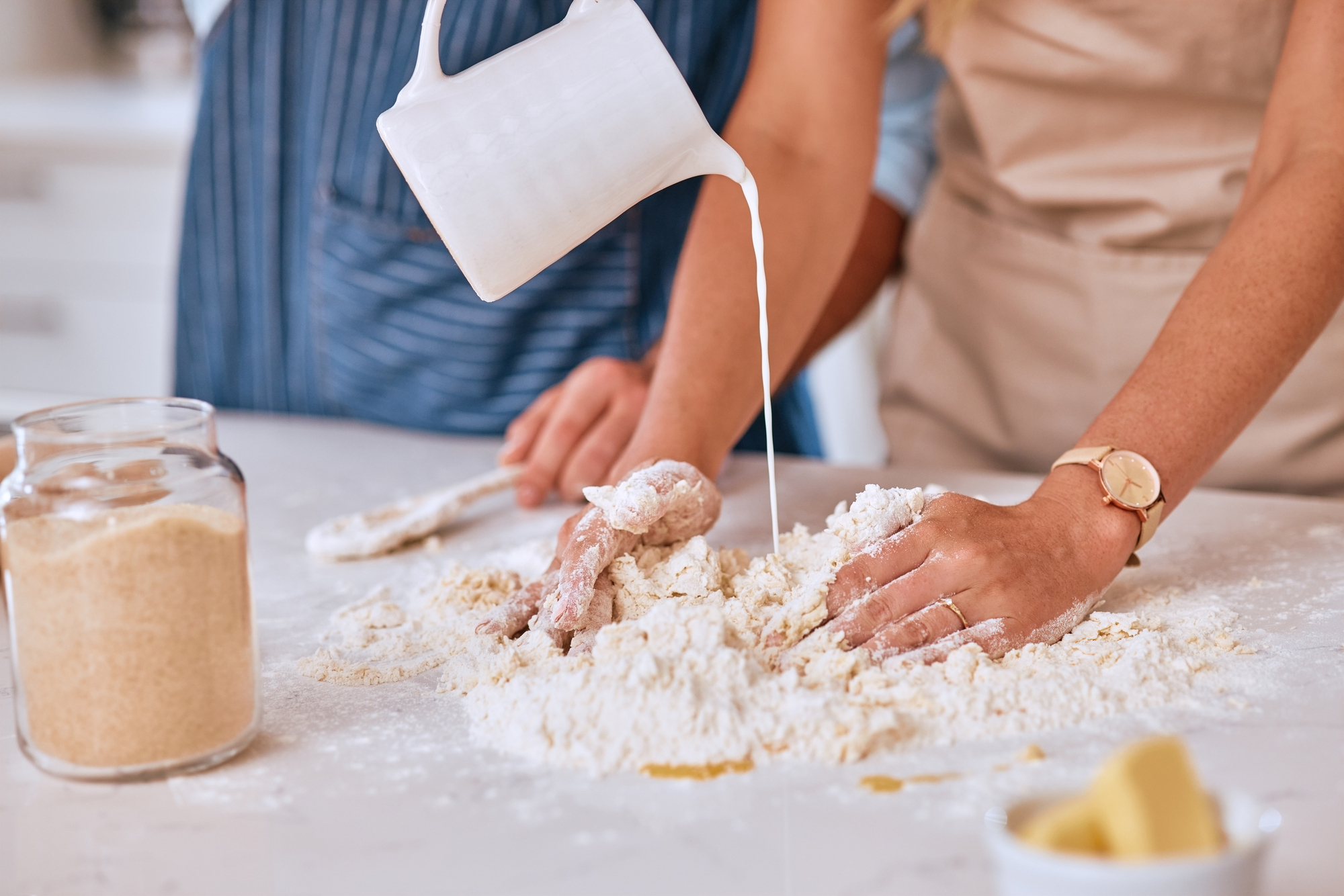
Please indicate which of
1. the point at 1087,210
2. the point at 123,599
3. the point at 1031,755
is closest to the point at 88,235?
the point at 1087,210

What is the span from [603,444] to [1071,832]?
0.81m

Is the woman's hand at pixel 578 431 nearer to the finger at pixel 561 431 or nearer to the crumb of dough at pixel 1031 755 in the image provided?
the finger at pixel 561 431

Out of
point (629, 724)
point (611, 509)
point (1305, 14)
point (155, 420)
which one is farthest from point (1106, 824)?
point (1305, 14)

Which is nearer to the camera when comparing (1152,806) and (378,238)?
(1152,806)

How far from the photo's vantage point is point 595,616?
0.79 metres

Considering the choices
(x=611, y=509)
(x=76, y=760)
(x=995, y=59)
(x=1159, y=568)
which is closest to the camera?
(x=76, y=760)

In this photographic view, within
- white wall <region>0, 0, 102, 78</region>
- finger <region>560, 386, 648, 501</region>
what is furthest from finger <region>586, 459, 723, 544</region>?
white wall <region>0, 0, 102, 78</region>

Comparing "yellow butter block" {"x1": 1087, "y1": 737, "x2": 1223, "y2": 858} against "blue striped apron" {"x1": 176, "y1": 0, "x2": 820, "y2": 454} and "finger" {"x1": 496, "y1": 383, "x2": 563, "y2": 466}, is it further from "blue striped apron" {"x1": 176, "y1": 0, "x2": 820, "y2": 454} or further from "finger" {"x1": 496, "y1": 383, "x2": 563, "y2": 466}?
"blue striped apron" {"x1": 176, "y1": 0, "x2": 820, "y2": 454}

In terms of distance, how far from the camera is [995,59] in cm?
125

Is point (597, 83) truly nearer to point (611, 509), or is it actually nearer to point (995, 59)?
point (611, 509)

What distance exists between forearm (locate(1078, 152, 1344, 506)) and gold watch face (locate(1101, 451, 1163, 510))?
0.02 meters

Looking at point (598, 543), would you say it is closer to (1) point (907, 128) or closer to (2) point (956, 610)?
(2) point (956, 610)

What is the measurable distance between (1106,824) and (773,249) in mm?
795

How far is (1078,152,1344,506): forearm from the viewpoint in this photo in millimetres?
844
